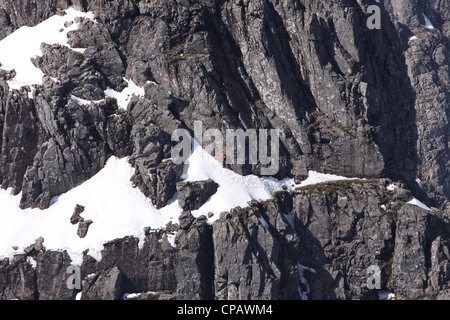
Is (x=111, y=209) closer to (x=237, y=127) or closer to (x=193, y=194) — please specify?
(x=193, y=194)

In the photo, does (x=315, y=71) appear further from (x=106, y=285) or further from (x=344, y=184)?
(x=106, y=285)

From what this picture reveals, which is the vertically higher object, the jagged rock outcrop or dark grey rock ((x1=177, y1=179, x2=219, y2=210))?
dark grey rock ((x1=177, y1=179, x2=219, y2=210))

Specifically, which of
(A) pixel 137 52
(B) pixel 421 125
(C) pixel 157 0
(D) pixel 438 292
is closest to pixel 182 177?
(A) pixel 137 52

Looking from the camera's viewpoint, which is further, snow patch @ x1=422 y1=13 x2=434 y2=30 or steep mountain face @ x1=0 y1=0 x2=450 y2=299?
snow patch @ x1=422 y1=13 x2=434 y2=30

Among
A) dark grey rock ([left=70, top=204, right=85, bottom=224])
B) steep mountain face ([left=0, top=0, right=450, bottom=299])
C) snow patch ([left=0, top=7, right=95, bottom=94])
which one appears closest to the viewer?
steep mountain face ([left=0, top=0, right=450, bottom=299])

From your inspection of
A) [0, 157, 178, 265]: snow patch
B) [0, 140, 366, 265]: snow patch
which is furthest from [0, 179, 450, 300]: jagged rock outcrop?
[0, 157, 178, 265]: snow patch

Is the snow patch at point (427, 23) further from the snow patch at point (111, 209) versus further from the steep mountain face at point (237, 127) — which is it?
the snow patch at point (111, 209)

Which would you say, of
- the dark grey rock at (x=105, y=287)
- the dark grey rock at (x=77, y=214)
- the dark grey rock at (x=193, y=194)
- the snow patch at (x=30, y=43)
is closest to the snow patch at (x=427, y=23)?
the snow patch at (x=30, y=43)

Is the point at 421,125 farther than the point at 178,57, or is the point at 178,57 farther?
the point at 421,125

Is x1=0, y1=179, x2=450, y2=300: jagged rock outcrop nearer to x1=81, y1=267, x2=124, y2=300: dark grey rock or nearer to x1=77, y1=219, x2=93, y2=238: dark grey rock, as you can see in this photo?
x1=81, y1=267, x2=124, y2=300: dark grey rock
